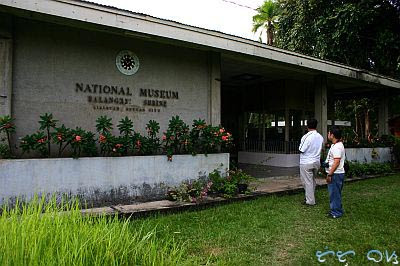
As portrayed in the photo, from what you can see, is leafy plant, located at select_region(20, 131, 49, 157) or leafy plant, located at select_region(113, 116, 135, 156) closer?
leafy plant, located at select_region(20, 131, 49, 157)

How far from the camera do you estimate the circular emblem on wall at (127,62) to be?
648 cm

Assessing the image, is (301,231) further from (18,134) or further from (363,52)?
(363,52)

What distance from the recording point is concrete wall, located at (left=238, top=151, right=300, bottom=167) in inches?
494

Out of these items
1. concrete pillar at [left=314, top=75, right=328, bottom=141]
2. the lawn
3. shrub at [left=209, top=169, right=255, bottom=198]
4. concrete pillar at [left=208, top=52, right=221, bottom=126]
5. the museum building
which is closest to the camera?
the lawn

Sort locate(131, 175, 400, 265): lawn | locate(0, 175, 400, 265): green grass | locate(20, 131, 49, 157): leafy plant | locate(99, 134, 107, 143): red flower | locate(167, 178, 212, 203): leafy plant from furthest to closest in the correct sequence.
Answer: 1. locate(167, 178, 212, 203): leafy plant
2. locate(99, 134, 107, 143): red flower
3. locate(20, 131, 49, 157): leafy plant
4. locate(131, 175, 400, 265): lawn
5. locate(0, 175, 400, 265): green grass

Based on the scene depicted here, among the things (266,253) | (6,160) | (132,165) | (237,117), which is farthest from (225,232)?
(237,117)

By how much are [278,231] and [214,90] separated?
406 centimetres

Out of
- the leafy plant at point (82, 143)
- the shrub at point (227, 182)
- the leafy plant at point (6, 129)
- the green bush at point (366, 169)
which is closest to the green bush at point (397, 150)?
the green bush at point (366, 169)

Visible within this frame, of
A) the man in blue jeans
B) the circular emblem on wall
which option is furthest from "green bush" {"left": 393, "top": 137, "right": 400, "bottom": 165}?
the circular emblem on wall

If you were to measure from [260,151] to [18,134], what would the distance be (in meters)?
9.90

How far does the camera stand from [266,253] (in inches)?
146

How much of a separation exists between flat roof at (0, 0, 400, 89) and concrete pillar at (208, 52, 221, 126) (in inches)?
23.3

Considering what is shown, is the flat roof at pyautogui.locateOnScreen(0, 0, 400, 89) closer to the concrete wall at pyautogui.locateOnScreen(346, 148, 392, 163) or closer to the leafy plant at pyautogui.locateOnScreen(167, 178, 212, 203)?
the leafy plant at pyautogui.locateOnScreen(167, 178, 212, 203)

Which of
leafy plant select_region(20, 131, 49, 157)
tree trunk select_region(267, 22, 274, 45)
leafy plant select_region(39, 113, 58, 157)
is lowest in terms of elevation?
leafy plant select_region(20, 131, 49, 157)
